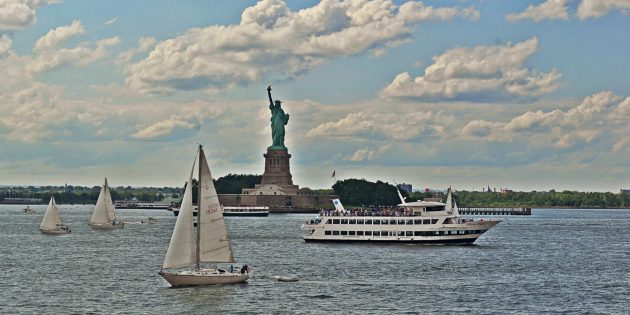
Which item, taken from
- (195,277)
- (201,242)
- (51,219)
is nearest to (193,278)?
(195,277)

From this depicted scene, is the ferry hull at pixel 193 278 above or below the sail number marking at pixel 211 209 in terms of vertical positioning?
below

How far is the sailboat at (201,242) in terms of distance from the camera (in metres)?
85.6

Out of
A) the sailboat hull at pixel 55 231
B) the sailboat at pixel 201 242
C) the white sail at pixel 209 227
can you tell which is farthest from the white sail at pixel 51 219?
the white sail at pixel 209 227

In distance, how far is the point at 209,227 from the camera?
8719cm

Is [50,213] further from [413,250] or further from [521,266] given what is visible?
[521,266]

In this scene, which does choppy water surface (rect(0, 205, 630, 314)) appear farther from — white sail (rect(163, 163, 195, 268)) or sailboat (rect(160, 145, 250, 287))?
white sail (rect(163, 163, 195, 268))

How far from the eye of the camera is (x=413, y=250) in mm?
135375

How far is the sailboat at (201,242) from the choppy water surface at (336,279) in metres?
1.11

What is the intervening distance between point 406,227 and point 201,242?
6037 cm

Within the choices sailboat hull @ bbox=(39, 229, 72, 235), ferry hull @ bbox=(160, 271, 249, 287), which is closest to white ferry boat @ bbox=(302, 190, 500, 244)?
sailboat hull @ bbox=(39, 229, 72, 235)

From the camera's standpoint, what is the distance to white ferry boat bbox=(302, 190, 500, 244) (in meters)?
142

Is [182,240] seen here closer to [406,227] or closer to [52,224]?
[406,227]

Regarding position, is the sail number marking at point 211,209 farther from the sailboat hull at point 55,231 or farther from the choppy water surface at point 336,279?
the sailboat hull at point 55,231

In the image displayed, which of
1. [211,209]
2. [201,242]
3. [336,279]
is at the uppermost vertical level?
[211,209]
